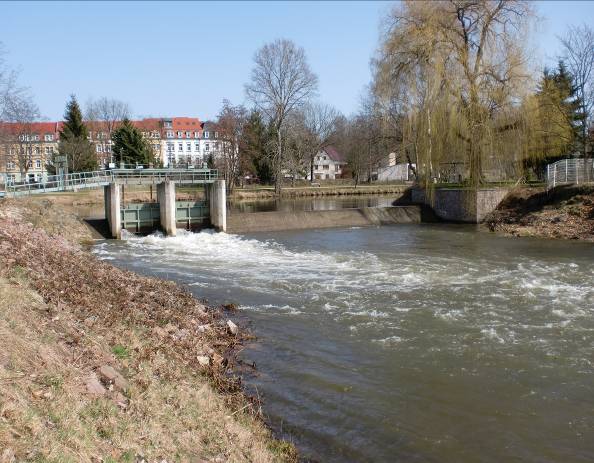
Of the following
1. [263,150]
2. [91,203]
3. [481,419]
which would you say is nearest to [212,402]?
[481,419]

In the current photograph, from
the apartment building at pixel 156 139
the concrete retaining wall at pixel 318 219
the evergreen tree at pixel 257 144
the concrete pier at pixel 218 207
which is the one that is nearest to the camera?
the concrete pier at pixel 218 207

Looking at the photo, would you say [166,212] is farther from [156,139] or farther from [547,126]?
[156,139]

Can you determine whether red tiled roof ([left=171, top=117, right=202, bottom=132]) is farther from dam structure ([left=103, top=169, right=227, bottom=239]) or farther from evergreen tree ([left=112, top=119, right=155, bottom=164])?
dam structure ([left=103, top=169, right=227, bottom=239])

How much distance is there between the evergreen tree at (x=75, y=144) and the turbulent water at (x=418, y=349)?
40676 mm

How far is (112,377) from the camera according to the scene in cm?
586

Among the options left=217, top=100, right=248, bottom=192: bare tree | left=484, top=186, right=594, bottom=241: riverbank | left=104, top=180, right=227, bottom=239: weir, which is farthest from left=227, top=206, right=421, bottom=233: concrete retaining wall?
left=217, top=100, right=248, bottom=192: bare tree

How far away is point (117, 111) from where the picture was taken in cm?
8500

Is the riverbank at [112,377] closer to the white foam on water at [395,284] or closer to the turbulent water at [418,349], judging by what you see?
the turbulent water at [418,349]

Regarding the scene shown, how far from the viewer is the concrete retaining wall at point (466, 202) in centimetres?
2975

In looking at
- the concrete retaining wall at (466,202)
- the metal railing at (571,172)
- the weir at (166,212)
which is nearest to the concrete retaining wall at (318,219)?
the weir at (166,212)

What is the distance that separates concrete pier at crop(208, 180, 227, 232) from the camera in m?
27.6

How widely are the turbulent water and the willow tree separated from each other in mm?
11044

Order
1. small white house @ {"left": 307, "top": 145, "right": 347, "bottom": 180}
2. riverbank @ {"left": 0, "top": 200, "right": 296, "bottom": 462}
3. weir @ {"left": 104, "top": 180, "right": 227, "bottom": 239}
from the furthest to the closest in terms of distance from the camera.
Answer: small white house @ {"left": 307, "top": 145, "right": 347, "bottom": 180}, weir @ {"left": 104, "top": 180, "right": 227, "bottom": 239}, riverbank @ {"left": 0, "top": 200, "right": 296, "bottom": 462}

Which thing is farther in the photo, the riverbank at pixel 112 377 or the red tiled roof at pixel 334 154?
the red tiled roof at pixel 334 154
